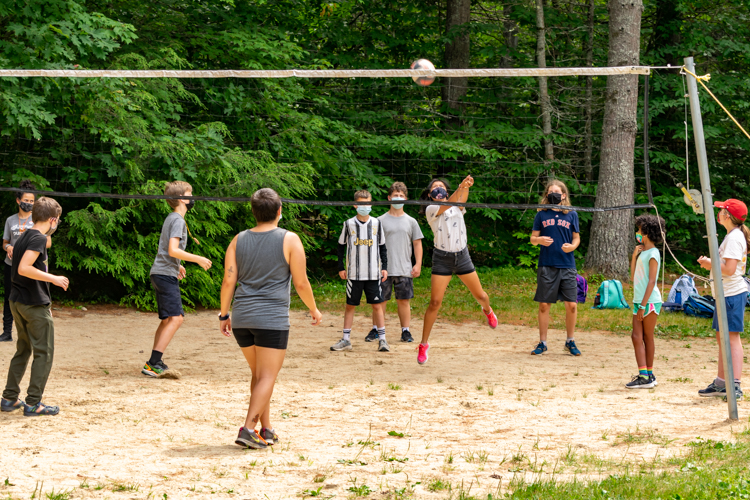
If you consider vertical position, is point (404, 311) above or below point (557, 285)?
below

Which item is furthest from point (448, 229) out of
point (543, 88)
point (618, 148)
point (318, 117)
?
point (543, 88)

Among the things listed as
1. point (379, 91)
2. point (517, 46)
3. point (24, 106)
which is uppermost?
point (517, 46)

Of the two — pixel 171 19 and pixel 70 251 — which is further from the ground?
pixel 171 19

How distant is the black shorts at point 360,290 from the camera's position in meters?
7.79

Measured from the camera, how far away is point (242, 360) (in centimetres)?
723

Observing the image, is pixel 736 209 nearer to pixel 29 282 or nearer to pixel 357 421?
pixel 357 421

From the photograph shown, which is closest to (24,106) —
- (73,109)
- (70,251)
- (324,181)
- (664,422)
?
(73,109)

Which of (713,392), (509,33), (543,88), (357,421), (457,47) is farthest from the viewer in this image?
(509,33)

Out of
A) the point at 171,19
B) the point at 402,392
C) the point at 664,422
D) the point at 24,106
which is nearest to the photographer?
the point at 664,422

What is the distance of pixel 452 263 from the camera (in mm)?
7066

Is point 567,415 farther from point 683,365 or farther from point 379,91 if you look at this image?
point 379,91

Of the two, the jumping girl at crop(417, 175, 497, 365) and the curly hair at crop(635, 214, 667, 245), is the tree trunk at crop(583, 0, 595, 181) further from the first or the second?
the curly hair at crop(635, 214, 667, 245)

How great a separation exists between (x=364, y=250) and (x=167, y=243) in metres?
2.31

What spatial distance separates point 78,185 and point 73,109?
1.14 m
